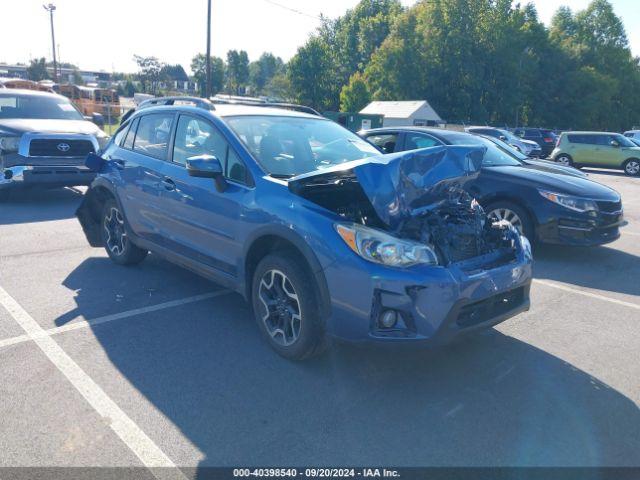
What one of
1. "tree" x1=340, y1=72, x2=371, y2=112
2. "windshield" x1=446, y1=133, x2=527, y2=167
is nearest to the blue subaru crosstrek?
"windshield" x1=446, y1=133, x2=527, y2=167

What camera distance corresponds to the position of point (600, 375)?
153 inches

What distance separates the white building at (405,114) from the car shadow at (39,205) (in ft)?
89.4

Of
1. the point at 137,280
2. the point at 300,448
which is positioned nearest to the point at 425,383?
the point at 300,448

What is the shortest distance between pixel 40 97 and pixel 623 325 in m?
11.0

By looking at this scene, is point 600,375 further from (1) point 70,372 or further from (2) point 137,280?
(2) point 137,280

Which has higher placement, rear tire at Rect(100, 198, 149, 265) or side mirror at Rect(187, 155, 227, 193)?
side mirror at Rect(187, 155, 227, 193)

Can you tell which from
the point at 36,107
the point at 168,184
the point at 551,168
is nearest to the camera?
the point at 168,184

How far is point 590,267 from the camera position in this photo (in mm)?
6867

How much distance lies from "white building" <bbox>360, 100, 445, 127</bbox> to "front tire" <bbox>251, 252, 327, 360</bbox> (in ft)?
106

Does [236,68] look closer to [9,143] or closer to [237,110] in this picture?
[9,143]

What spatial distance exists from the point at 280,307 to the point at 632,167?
2165cm

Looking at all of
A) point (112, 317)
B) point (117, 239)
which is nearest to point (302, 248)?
point (112, 317)

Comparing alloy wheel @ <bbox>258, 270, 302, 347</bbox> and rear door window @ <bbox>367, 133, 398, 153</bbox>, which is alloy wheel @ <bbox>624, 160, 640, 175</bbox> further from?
alloy wheel @ <bbox>258, 270, 302, 347</bbox>

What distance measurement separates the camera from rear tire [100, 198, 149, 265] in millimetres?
5891
